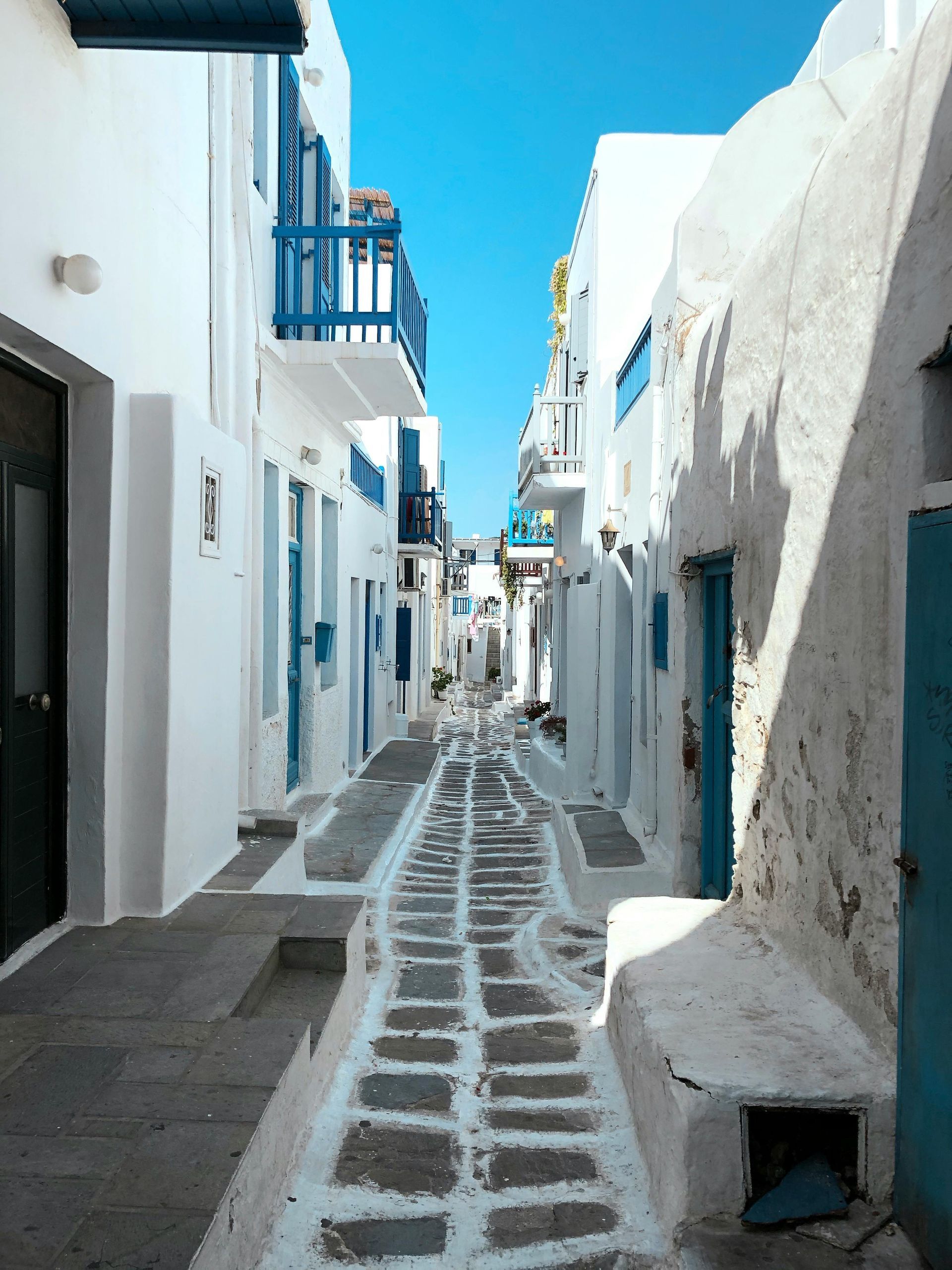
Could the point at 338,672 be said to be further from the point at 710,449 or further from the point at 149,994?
the point at 149,994

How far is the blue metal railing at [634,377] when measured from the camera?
7828mm

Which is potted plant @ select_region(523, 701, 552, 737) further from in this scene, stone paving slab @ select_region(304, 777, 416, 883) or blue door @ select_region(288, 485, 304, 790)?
blue door @ select_region(288, 485, 304, 790)

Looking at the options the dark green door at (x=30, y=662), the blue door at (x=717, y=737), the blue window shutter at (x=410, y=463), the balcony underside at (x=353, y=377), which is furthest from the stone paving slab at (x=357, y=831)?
the blue window shutter at (x=410, y=463)

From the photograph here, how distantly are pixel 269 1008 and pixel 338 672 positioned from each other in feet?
22.0

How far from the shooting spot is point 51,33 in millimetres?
3373

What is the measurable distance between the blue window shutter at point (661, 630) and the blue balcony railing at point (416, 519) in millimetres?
11294

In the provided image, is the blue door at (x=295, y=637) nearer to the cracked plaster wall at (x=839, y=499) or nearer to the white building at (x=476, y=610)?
the cracked plaster wall at (x=839, y=499)

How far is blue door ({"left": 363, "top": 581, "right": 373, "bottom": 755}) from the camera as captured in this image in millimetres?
12883

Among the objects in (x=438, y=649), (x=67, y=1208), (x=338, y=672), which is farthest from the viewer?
(x=438, y=649)

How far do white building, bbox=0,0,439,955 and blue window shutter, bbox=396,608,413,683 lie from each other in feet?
39.8

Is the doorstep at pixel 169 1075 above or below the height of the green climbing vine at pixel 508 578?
below

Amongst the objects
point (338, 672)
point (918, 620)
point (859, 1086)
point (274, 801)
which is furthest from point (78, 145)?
point (338, 672)

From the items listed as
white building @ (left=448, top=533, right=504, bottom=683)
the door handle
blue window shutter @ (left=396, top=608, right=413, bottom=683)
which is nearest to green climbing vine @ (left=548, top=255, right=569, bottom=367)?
blue window shutter @ (left=396, top=608, right=413, bottom=683)

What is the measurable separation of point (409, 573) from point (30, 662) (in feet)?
51.7
